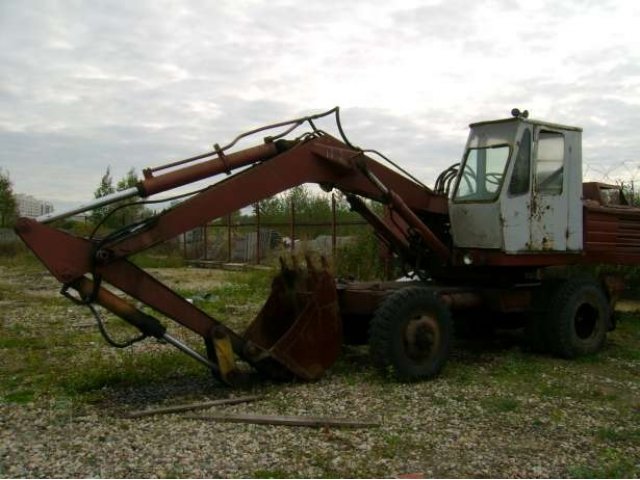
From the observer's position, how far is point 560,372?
7.41m

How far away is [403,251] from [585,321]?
7.98ft

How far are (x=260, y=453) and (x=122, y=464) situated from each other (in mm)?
907

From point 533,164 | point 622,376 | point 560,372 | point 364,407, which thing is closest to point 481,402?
point 364,407

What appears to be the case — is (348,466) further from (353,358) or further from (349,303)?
(353,358)

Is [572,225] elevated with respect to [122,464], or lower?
elevated

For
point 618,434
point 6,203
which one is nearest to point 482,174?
point 618,434

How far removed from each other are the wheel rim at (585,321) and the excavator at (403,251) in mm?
16

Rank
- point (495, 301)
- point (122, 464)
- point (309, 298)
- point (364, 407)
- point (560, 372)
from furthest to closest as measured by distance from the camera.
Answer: point (495, 301) → point (560, 372) → point (309, 298) → point (364, 407) → point (122, 464)

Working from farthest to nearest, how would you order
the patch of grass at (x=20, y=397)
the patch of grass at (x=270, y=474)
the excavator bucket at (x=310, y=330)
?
the excavator bucket at (x=310, y=330)
the patch of grass at (x=20, y=397)
the patch of grass at (x=270, y=474)

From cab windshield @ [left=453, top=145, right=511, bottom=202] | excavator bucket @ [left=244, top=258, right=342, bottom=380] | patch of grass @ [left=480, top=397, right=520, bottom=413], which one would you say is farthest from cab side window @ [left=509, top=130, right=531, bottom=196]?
patch of grass @ [left=480, top=397, right=520, bottom=413]

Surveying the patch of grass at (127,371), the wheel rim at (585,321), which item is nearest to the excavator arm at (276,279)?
the patch of grass at (127,371)

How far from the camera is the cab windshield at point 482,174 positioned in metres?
7.71

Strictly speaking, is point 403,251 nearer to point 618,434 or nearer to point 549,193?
point 549,193

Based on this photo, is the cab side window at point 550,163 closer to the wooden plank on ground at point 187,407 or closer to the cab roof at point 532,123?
the cab roof at point 532,123
